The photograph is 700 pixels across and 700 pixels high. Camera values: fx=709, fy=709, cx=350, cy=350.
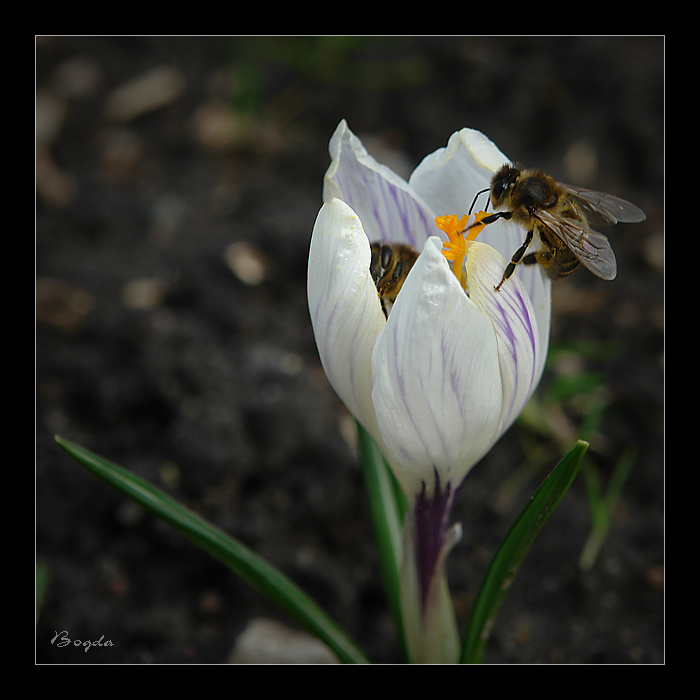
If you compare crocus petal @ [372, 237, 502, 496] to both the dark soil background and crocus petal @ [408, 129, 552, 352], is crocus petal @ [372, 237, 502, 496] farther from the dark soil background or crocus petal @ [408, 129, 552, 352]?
the dark soil background

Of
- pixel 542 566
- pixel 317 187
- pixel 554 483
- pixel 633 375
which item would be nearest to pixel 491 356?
pixel 554 483

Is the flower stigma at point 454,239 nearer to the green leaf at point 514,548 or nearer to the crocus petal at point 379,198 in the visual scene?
the crocus petal at point 379,198

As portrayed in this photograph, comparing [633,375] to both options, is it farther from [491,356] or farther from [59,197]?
[59,197]

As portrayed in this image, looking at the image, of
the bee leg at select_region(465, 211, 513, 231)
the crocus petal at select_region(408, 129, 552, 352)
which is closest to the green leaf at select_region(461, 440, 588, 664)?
the crocus petal at select_region(408, 129, 552, 352)
